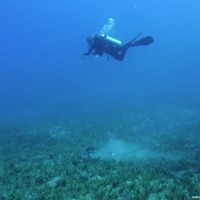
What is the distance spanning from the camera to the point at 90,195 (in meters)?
7.61

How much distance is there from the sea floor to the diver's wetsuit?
17.4 ft

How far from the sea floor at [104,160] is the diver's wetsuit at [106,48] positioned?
209 inches

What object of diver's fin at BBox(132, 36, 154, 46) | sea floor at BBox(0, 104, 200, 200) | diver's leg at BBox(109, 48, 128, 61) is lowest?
sea floor at BBox(0, 104, 200, 200)

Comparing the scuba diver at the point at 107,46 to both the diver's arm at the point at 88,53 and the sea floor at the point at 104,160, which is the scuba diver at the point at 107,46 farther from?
the sea floor at the point at 104,160

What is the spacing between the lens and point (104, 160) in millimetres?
11492

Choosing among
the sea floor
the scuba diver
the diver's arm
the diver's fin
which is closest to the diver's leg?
the scuba diver

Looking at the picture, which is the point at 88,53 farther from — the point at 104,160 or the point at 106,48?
the point at 104,160

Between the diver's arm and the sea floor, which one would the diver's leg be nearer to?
the diver's arm

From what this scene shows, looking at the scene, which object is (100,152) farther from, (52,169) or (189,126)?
(189,126)

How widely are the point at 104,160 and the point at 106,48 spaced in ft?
20.3

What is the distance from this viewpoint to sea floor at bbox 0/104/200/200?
25.7 ft

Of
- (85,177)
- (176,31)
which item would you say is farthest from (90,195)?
(176,31)

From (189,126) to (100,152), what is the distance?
9596 millimetres

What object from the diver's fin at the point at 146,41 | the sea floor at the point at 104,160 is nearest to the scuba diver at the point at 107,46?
the diver's fin at the point at 146,41
